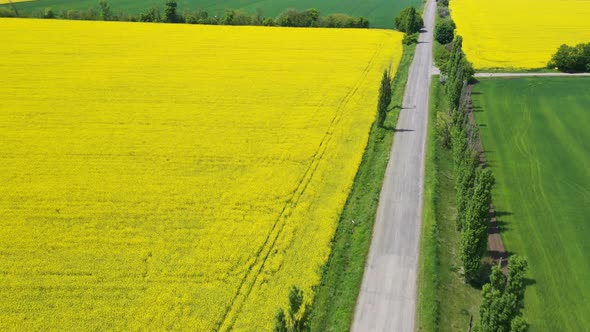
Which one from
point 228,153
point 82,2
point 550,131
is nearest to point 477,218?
point 228,153

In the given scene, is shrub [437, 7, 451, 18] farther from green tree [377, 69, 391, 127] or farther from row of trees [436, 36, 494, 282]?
row of trees [436, 36, 494, 282]

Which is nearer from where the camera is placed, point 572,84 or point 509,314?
point 509,314

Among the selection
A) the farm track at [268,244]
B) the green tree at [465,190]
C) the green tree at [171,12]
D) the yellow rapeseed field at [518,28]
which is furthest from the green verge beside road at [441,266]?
the green tree at [171,12]

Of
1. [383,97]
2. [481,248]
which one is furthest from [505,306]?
[383,97]

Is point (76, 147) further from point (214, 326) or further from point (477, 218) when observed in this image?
point (477, 218)

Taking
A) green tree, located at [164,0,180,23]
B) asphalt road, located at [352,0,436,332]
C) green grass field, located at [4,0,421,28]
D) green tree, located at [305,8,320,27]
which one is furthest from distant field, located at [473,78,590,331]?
green tree, located at [164,0,180,23]

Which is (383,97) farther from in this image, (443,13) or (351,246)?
(443,13)
